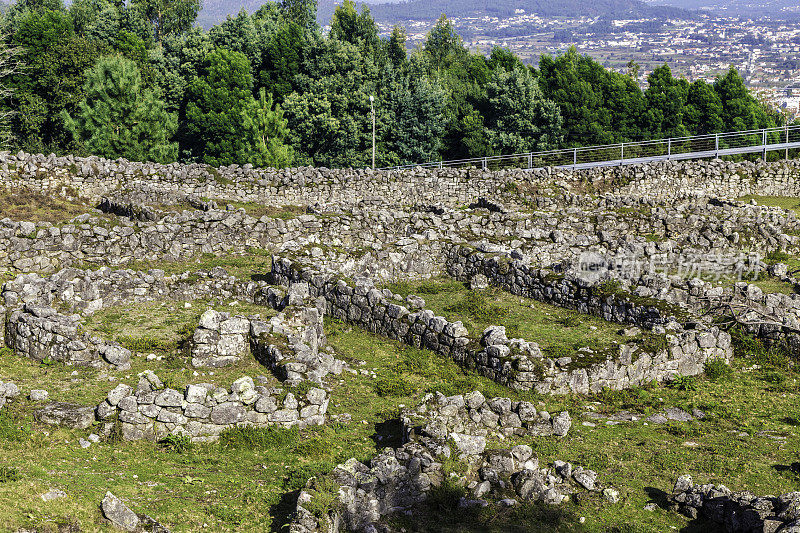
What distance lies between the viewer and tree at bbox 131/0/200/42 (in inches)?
4094

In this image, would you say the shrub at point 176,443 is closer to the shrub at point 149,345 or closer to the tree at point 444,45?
the shrub at point 149,345

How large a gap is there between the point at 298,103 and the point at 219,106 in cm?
670

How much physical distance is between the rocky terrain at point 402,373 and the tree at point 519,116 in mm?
32312

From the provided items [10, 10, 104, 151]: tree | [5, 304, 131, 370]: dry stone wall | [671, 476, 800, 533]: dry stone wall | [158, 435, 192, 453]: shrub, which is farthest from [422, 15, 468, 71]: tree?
[671, 476, 800, 533]: dry stone wall

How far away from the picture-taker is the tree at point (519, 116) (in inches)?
2709

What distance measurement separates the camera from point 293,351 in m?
20.5

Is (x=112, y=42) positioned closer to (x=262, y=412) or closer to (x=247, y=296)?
(x=247, y=296)

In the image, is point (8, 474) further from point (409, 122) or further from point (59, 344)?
point (409, 122)

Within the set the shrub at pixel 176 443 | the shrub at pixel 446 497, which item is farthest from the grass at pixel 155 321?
the shrub at pixel 446 497

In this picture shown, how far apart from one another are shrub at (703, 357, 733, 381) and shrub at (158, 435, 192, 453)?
13236 millimetres

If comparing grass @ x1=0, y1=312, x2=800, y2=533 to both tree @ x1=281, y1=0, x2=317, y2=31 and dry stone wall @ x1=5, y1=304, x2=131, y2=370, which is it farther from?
tree @ x1=281, y1=0, x2=317, y2=31

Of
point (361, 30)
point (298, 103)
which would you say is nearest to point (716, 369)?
point (298, 103)

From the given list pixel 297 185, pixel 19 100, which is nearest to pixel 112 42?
pixel 19 100

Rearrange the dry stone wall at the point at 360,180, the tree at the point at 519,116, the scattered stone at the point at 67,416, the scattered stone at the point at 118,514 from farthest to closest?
the tree at the point at 519,116
the dry stone wall at the point at 360,180
the scattered stone at the point at 67,416
the scattered stone at the point at 118,514
